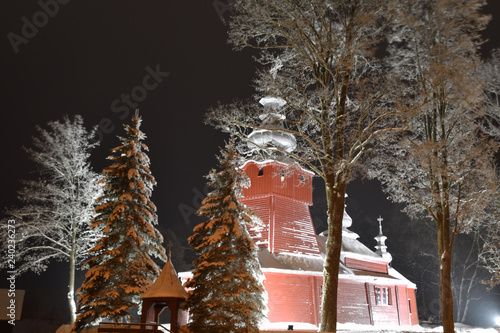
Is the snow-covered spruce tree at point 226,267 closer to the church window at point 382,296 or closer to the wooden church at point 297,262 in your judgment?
the wooden church at point 297,262

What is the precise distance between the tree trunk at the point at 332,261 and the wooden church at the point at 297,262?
817 centimetres

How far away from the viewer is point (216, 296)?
44.7 feet

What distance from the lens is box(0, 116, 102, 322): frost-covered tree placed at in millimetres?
20938

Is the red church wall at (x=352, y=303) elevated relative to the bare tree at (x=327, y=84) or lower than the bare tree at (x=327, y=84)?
lower

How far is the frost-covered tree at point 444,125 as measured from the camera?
14672mm

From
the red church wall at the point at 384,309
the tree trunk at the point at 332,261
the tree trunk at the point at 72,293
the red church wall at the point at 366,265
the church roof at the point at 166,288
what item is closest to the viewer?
the tree trunk at the point at 332,261

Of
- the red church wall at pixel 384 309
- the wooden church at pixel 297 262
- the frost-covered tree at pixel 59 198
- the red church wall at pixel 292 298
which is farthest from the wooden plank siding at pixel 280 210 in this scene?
the frost-covered tree at pixel 59 198

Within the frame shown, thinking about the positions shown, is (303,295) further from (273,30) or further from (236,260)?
(273,30)

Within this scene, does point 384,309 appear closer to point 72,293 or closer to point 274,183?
point 274,183

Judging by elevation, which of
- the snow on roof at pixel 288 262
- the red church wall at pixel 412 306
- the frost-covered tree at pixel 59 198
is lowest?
the red church wall at pixel 412 306

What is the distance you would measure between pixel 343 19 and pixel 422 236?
129 ft

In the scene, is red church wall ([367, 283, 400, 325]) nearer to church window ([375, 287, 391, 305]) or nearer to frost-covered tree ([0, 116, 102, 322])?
church window ([375, 287, 391, 305])

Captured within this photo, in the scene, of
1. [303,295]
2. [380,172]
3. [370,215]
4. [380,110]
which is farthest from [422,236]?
[380,110]

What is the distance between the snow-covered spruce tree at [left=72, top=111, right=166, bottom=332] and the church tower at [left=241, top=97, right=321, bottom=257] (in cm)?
1094
